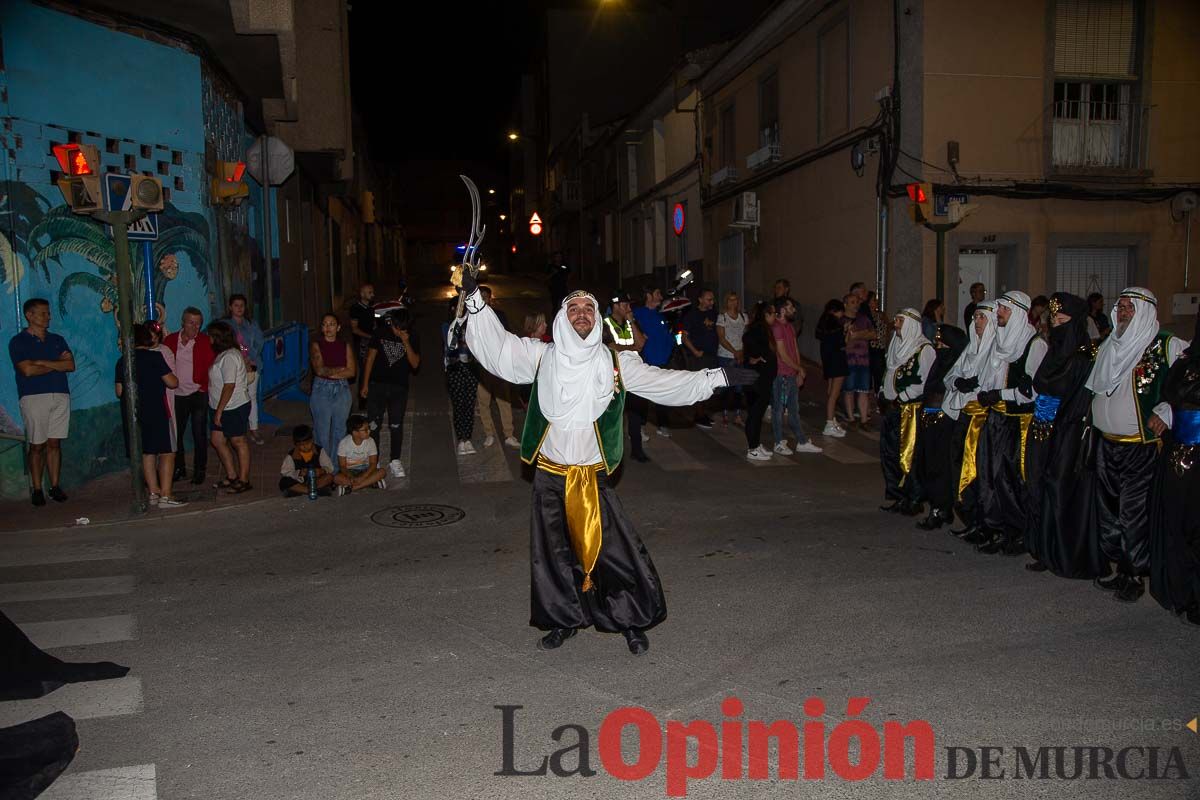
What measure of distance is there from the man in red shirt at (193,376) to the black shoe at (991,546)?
8056 mm

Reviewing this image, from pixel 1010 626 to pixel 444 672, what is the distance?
346 cm

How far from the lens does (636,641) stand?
5523 millimetres

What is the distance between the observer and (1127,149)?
16.6m

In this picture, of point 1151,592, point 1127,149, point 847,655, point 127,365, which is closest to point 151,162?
point 127,365

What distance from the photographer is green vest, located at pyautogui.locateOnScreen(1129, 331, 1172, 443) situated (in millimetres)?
6242

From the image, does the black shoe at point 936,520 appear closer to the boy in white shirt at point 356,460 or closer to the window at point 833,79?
the boy in white shirt at point 356,460

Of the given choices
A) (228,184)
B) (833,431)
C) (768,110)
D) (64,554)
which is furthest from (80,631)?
(768,110)

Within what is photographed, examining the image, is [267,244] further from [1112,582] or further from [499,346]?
[1112,582]

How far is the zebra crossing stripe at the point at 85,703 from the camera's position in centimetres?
479

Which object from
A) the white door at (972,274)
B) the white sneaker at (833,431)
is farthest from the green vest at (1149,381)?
the white door at (972,274)

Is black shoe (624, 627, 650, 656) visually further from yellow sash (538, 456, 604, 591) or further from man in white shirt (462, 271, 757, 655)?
yellow sash (538, 456, 604, 591)

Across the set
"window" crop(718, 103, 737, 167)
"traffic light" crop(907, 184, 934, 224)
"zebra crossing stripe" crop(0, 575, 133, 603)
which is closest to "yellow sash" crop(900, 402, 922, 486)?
"zebra crossing stripe" crop(0, 575, 133, 603)

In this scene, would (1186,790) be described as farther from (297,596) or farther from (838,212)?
(838,212)

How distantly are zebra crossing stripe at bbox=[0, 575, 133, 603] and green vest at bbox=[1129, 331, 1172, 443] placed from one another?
23.7ft
